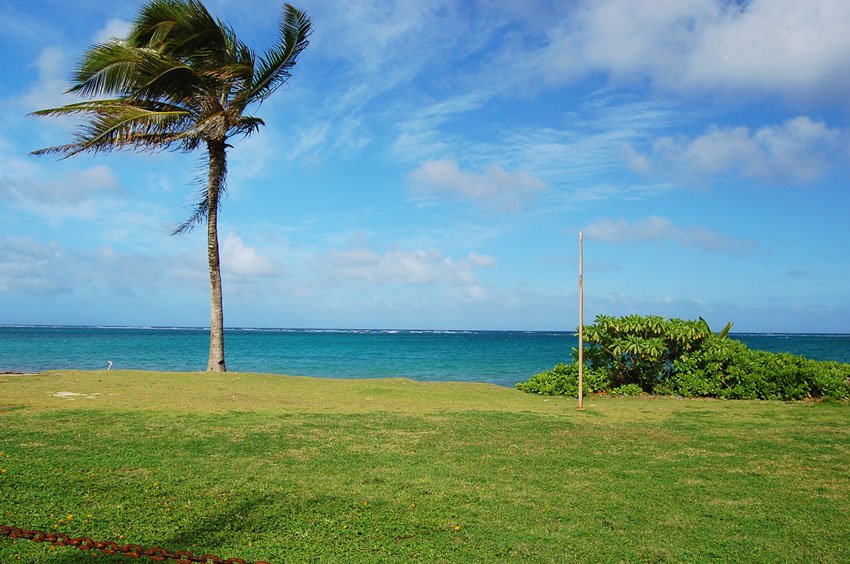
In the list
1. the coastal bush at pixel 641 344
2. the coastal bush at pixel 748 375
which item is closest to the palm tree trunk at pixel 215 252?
the coastal bush at pixel 641 344

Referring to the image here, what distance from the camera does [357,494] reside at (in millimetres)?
6078

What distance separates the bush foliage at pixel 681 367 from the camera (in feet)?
46.8

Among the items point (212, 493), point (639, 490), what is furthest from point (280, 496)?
point (639, 490)

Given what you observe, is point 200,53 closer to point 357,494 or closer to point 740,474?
point 357,494

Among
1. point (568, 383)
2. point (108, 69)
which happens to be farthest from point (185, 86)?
point (568, 383)

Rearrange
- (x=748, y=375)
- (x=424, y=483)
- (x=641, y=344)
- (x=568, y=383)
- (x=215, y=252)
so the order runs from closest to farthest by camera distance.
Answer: (x=424, y=483) → (x=748, y=375) → (x=641, y=344) → (x=568, y=383) → (x=215, y=252)

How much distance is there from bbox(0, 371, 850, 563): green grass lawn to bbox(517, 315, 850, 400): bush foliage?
2.67 metres

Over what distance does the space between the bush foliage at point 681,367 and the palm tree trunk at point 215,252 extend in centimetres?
913

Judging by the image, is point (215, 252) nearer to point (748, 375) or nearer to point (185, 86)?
point (185, 86)

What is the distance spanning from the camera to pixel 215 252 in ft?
61.8

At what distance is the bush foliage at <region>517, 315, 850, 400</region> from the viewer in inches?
561

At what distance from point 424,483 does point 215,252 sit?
14098 mm

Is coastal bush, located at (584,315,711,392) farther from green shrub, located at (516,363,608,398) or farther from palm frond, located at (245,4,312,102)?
palm frond, located at (245,4,312,102)

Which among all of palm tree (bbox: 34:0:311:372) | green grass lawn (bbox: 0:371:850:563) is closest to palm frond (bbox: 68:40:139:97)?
palm tree (bbox: 34:0:311:372)
